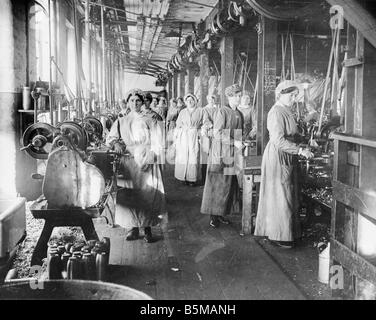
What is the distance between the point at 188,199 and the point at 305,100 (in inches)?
143

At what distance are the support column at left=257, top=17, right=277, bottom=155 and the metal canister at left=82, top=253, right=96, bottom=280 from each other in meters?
3.26

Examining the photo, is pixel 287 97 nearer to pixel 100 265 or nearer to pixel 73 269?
pixel 100 265

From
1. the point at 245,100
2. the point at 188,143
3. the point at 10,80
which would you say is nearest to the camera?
the point at 10,80

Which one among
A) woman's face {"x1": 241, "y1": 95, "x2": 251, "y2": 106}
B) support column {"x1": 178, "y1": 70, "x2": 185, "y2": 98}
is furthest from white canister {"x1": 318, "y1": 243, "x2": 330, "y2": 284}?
support column {"x1": 178, "y1": 70, "x2": 185, "y2": 98}

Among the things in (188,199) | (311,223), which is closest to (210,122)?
(188,199)

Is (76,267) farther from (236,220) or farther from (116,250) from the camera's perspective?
(236,220)

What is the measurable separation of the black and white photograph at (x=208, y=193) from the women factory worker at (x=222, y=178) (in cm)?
2

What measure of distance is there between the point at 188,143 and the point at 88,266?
5.71 metres

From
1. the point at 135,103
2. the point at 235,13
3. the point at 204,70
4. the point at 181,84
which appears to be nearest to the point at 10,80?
the point at 135,103

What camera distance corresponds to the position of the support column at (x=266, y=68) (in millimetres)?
5895

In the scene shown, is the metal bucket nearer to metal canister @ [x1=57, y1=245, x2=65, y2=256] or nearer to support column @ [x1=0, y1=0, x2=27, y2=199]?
metal canister @ [x1=57, y1=245, x2=65, y2=256]

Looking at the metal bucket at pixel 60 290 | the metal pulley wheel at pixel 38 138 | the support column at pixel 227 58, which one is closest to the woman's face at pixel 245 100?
the support column at pixel 227 58

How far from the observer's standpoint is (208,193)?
597 centimetres

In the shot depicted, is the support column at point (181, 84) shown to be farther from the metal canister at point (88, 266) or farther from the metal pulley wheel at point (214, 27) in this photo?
the metal canister at point (88, 266)
